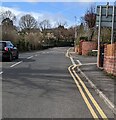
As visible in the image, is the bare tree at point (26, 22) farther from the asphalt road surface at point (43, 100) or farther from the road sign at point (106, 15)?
the asphalt road surface at point (43, 100)

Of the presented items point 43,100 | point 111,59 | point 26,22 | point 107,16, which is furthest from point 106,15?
point 26,22

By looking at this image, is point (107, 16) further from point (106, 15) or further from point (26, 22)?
point (26, 22)

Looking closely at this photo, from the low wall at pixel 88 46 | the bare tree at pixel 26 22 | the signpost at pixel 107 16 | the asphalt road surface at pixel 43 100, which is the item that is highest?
the bare tree at pixel 26 22

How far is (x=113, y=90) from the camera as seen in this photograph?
1266cm

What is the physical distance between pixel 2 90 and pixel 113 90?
12.1ft

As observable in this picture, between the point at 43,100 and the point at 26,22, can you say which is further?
the point at 26,22

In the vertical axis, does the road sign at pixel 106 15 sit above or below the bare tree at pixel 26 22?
below

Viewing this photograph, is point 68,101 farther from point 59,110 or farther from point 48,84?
point 48,84

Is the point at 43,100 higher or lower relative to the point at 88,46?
lower

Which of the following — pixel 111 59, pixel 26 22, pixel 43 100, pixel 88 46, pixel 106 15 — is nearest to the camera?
pixel 43 100

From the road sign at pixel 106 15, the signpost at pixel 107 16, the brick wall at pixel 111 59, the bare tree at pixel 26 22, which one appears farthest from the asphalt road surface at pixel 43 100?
the bare tree at pixel 26 22

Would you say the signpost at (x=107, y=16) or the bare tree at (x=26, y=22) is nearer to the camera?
the signpost at (x=107, y=16)

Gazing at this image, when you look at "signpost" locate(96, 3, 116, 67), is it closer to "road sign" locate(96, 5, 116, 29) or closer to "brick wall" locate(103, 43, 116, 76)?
"road sign" locate(96, 5, 116, 29)

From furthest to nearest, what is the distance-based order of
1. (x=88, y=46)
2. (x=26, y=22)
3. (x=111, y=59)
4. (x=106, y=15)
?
(x=26, y=22), (x=88, y=46), (x=106, y=15), (x=111, y=59)
